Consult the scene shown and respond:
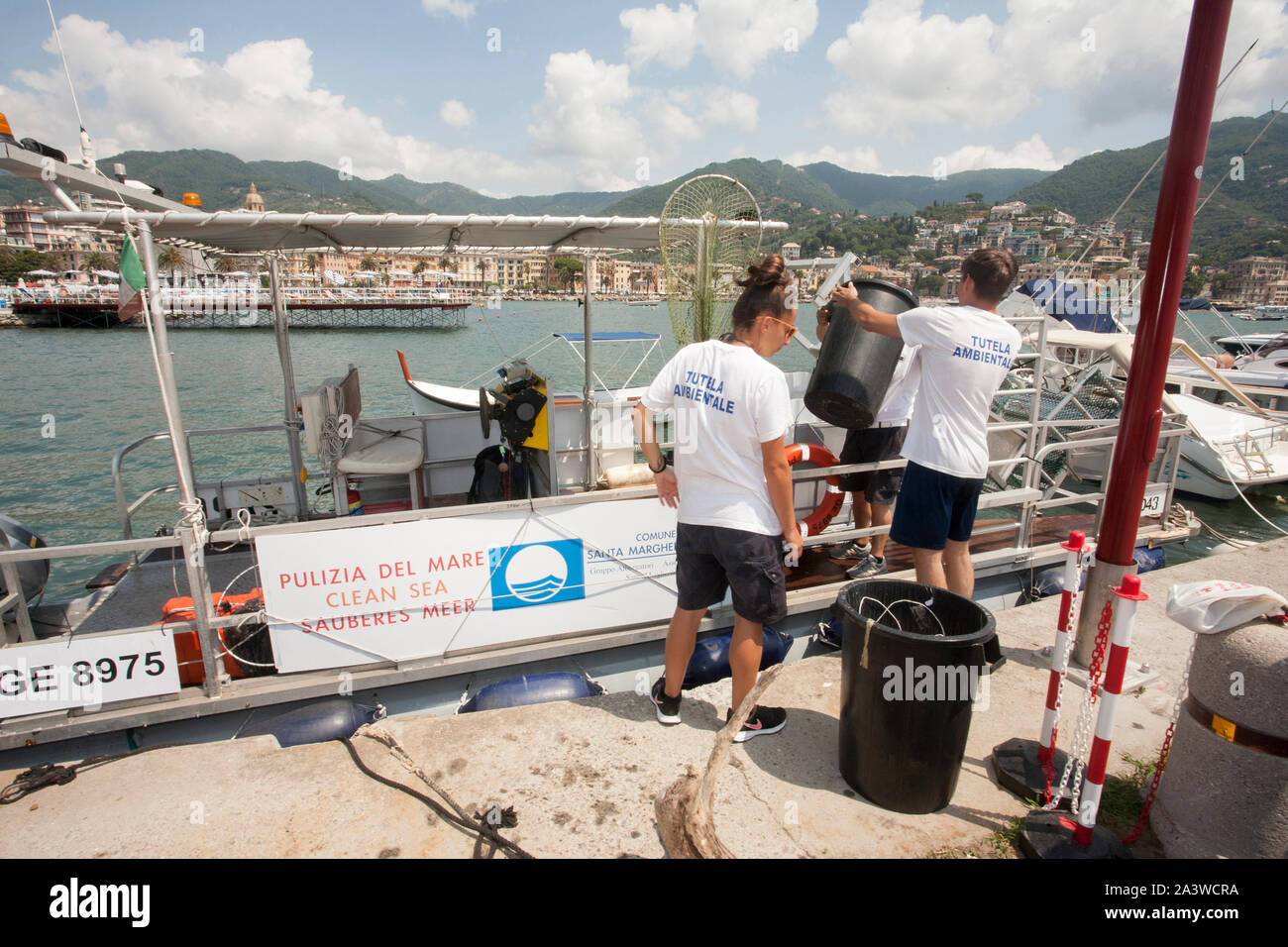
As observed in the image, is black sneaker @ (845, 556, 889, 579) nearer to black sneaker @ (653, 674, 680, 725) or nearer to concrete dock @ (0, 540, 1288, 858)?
concrete dock @ (0, 540, 1288, 858)

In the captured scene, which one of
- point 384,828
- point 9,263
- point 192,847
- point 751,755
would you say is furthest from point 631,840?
point 9,263

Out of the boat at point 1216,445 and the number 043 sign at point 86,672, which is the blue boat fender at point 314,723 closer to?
the number 043 sign at point 86,672

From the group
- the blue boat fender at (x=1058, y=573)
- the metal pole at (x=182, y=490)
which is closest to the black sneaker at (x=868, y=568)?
the blue boat fender at (x=1058, y=573)

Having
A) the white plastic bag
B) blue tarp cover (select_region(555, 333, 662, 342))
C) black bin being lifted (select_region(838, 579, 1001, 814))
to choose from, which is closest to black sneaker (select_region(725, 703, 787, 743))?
black bin being lifted (select_region(838, 579, 1001, 814))

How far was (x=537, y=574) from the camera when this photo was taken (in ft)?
13.5

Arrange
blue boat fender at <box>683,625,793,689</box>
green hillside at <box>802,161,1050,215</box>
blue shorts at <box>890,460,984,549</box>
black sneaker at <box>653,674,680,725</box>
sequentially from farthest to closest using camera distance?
green hillside at <box>802,161,1050,215</box> < blue boat fender at <box>683,625,793,689</box> < blue shorts at <box>890,460,984,549</box> < black sneaker at <box>653,674,680,725</box>

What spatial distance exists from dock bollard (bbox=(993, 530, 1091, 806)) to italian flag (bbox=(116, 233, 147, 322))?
458 cm

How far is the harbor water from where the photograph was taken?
39.6ft

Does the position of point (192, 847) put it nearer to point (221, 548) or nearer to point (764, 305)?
point (764, 305)

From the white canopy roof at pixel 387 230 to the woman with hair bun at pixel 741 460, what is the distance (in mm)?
2649

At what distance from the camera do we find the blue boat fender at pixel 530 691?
151 inches
